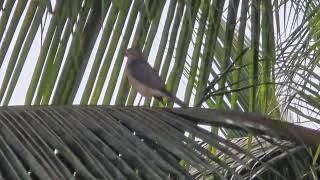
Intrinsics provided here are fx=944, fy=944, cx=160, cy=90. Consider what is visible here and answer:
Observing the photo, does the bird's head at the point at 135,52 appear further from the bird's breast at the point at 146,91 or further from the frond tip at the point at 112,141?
the frond tip at the point at 112,141

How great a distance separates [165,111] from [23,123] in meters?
0.62

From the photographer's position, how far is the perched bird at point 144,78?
13.4 ft

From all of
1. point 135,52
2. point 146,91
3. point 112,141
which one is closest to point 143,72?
point 146,91

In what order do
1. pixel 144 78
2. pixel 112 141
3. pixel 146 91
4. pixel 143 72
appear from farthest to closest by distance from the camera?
pixel 143 72, pixel 144 78, pixel 146 91, pixel 112 141

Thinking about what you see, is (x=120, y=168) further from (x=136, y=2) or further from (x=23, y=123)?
(x=136, y=2)

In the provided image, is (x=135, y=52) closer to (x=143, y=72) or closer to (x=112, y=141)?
(x=143, y=72)

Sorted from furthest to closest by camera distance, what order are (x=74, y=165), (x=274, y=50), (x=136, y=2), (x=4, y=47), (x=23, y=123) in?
(x=274, y=50) < (x=136, y=2) < (x=4, y=47) < (x=23, y=123) < (x=74, y=165)

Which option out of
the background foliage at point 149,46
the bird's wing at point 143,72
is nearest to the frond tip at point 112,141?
the background foliage at point 149,46

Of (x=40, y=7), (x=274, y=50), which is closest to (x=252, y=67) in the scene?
(x=274, y=50)

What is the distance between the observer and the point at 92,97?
11.1ft

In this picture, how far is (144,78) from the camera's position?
5.25 m

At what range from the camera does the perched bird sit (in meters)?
4.09

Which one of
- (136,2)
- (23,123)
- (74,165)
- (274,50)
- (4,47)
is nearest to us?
(74,165)

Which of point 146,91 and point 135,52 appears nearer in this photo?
point 135,52
